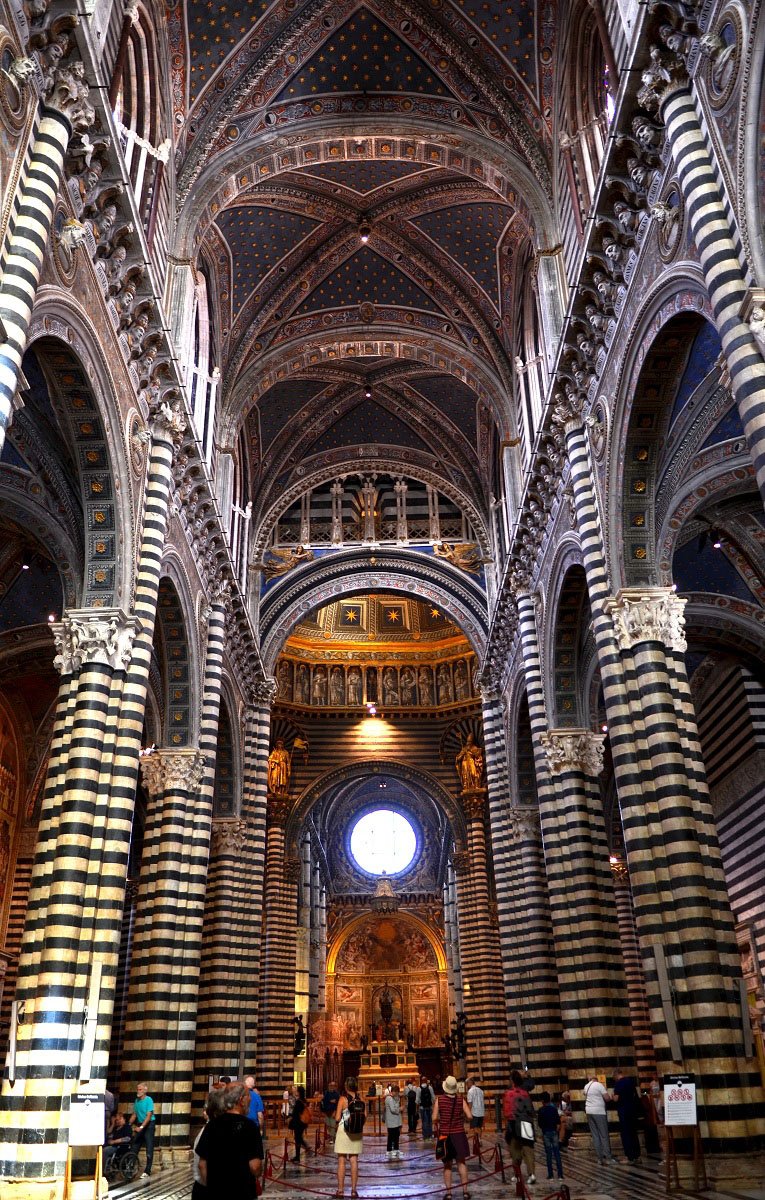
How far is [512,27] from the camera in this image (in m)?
18.4

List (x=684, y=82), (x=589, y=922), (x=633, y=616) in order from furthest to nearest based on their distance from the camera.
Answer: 1. (x=589, y=922)
2. (x=633, y=616)
3. (x=684, y=82)

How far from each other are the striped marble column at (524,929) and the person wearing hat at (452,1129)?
9138mm

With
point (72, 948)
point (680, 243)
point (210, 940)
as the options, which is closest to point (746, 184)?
point (680, 243)

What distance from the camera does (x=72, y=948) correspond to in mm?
11695

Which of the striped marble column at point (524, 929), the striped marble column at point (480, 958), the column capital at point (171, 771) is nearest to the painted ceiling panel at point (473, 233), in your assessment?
the striped marble column at point (524, 929)

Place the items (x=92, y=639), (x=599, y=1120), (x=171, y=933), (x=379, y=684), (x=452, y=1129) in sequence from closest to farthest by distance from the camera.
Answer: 1. (x=452, y=1129)
2. (x=599, y=1120)
3. (x=92, y=639)
4. (x=171, y=933)
5. (x=379, y=684)

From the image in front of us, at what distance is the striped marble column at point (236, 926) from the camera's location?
21.9 m

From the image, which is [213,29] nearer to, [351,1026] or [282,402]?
[282,402]

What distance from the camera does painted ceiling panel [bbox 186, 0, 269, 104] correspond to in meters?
17.9

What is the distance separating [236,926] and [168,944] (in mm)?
7114

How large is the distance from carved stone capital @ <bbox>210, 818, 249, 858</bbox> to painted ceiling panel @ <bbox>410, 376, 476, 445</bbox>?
1327 centimetres

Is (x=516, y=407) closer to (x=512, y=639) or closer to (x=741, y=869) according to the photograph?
(x=512, y=639)

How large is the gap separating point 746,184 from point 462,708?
3086 cm

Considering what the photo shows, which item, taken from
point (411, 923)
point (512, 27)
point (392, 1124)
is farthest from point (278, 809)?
point (512, 27)
